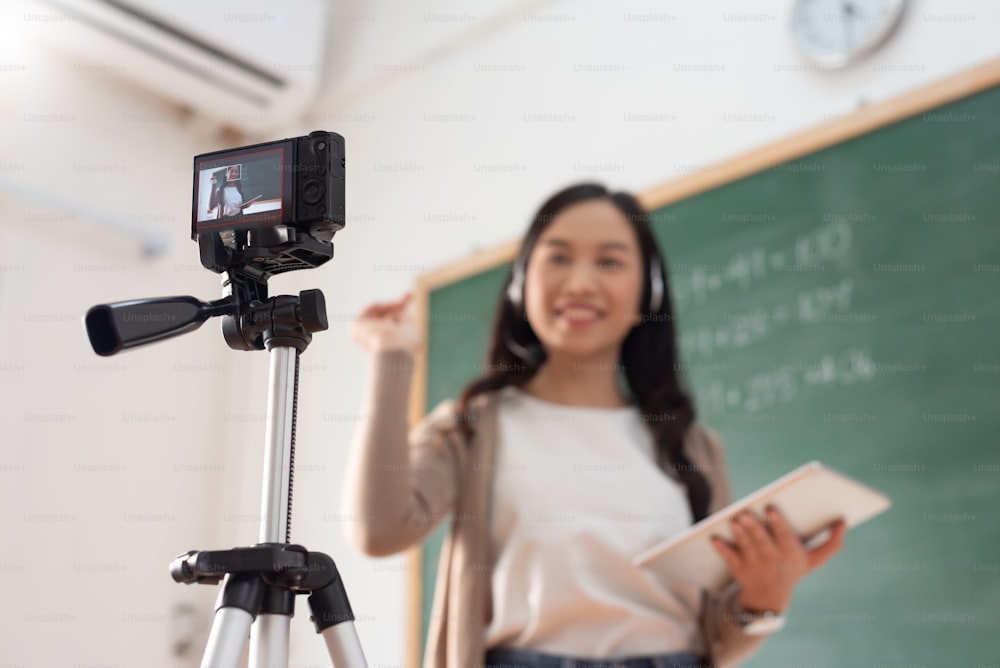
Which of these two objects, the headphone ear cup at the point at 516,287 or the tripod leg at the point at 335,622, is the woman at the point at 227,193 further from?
the headphone ear cup at the point at 516,287

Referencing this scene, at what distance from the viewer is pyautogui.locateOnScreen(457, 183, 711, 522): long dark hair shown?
1.53 meters

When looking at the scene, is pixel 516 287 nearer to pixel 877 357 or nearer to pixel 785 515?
pixel 785 515

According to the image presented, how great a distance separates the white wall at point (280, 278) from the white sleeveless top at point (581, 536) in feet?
3.41

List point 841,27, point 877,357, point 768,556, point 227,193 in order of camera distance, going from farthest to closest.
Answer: point 841,27 → point 877,357 → point 768,556 → point 227,193

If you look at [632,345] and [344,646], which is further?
[632,345]

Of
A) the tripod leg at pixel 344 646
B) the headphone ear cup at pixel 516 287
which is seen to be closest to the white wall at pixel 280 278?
the headphone ear cup at pixel 516 287

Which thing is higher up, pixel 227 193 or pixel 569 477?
pixel 227 193

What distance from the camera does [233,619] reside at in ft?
2.30

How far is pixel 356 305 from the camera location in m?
2.99

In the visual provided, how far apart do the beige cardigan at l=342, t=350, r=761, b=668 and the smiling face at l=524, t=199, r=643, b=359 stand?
172 millimetres

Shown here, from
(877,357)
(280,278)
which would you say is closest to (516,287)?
(877,357)

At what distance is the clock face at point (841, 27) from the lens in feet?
6.58

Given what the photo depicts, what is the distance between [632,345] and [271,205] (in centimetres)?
92

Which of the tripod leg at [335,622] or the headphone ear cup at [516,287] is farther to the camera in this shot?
the headphone ear cup at [516,287]
